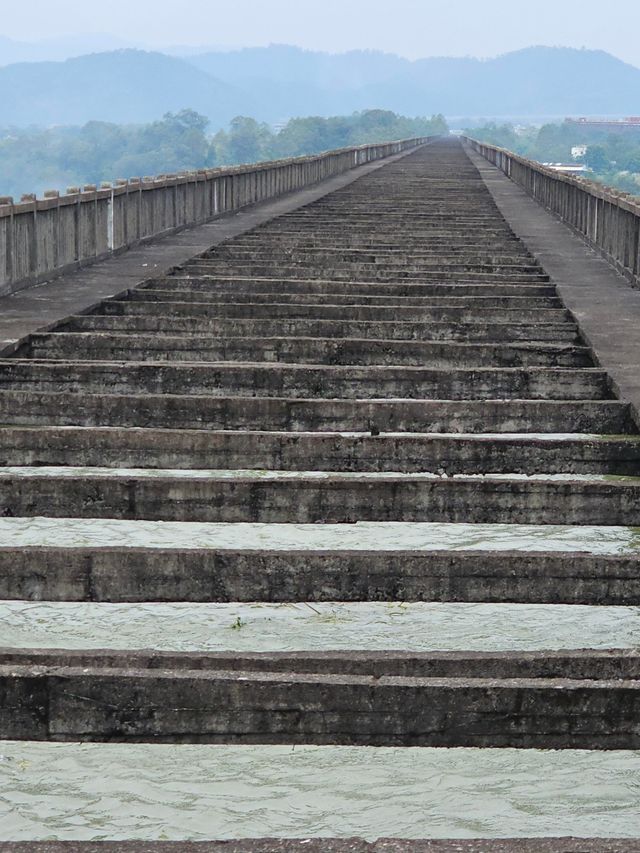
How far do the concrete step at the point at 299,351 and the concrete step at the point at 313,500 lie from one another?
13.5 feet

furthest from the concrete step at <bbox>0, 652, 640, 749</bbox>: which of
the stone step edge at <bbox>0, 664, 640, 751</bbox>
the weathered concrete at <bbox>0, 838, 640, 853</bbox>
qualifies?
the weathered concrete at <bbox>0, 838, 640, 853</bbox>

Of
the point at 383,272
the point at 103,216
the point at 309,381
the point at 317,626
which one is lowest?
the point at 317,626

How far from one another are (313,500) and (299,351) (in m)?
4.59

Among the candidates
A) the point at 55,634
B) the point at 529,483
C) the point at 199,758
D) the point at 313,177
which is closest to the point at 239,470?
the point at 529,483

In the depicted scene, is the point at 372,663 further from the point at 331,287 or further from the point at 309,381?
the point at 331,287

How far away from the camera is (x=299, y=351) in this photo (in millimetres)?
12945

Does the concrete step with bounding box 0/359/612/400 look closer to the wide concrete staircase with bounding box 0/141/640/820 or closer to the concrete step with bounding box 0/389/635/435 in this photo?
the wide concrete staircase with bounding box 0/141/640/820

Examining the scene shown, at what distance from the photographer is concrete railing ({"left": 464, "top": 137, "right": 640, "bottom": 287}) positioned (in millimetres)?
18234

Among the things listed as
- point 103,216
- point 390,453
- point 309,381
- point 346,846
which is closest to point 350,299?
point 309,381

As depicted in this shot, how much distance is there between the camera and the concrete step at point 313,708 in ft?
17.9

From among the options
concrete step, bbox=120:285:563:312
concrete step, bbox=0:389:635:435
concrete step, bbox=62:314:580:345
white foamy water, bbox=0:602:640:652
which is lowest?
white foamy water, bbox=0:602:640:652

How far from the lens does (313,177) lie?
47.6m

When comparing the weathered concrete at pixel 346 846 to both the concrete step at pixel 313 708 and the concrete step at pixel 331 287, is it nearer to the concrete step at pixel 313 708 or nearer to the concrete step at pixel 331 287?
the concrete step at pixel 313 708

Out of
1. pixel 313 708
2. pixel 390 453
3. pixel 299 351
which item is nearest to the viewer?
pixel 313 708
